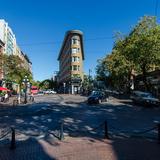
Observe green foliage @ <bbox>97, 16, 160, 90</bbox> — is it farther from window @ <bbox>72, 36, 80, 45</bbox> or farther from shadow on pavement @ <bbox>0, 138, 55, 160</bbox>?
window @ <bbox>72, 36, 80, 45</bbox>

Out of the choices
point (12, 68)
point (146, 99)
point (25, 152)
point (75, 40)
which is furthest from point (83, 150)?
point (75, 40)

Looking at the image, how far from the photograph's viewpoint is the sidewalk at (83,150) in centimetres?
1074

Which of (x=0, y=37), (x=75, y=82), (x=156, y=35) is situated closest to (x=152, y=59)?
(x=156, y=35)

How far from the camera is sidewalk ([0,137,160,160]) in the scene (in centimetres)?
1074

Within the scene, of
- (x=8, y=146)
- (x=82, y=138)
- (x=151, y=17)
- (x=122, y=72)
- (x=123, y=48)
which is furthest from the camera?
(x=122, y=72)

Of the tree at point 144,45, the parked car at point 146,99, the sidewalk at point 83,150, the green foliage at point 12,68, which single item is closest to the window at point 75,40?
the green foliage at point 12,68

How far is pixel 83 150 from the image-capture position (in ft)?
38.4

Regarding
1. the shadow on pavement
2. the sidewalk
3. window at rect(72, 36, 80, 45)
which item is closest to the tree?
the sidewalk

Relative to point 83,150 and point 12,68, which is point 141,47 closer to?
point 12,68

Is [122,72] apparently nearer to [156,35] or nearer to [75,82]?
[156,35]

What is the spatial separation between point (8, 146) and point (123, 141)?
5.15m

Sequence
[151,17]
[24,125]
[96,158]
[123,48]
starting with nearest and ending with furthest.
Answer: [96,158] → [24,125] → [151,17] → [123,48]

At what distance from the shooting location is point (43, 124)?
20.2 m

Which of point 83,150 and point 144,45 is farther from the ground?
point 144,45
